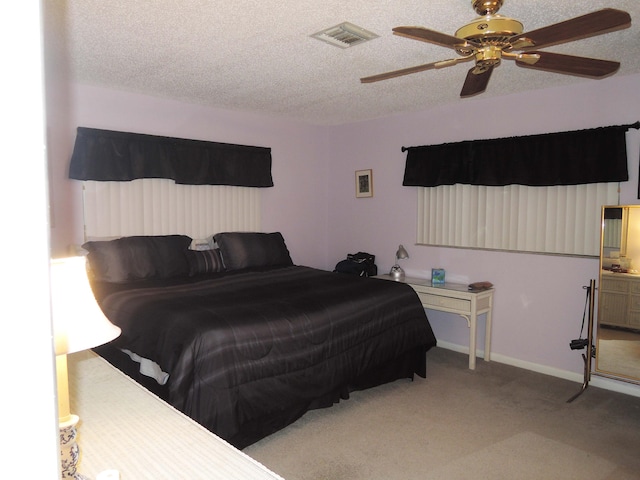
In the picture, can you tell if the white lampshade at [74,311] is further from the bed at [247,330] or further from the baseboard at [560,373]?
the baseboard at [560,373]

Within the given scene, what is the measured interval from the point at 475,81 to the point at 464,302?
6.70 feet

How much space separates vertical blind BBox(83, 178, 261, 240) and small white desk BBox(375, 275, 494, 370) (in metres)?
1.94

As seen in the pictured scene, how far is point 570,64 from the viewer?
2.08m

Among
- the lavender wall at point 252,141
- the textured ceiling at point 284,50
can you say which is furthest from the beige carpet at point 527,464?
the lavender wall at point 252,141

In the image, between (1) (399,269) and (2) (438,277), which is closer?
(2) (438,277)

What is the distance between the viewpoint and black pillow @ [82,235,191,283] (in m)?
3.32

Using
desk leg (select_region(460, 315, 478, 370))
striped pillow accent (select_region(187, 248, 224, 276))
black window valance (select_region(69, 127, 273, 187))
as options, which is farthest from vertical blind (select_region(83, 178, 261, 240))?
desk leg (select_region(460, 315, 478, 370))

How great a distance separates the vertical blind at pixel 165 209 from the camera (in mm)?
3684

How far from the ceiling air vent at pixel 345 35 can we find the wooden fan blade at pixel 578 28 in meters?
0.89

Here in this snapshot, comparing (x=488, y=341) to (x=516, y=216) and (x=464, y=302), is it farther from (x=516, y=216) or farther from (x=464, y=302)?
(x=516, y=216)

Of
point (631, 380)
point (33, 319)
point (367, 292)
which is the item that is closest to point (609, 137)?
point (631, 380)

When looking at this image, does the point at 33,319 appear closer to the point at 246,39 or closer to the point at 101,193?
the point at 246,39

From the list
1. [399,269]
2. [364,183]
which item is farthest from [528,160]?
[364,183]

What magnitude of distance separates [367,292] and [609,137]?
6.98 feet
